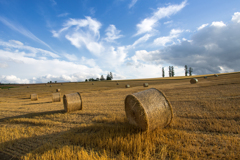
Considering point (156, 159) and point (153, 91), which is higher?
point (153, 91)

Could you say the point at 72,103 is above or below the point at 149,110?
below

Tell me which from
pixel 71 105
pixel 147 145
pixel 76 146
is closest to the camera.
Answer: pixel 147 145

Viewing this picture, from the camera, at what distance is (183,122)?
5.40m

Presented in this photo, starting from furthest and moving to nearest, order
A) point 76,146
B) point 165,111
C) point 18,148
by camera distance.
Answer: point 165,111 < point 18,148 < point 76,146

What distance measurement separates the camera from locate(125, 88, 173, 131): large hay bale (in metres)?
4.58

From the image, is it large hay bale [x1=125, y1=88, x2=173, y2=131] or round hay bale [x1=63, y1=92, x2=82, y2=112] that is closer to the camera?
large hay bale [x1=125, y1=88, x2=173, y2=131]

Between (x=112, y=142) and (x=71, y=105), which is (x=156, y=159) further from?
(x=71, y=105)

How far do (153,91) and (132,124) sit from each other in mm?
1631

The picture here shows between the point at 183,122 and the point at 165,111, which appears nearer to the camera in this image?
the point at 165,111

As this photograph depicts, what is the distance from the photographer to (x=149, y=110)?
4.63 m

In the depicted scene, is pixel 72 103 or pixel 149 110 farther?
pixel 72 103

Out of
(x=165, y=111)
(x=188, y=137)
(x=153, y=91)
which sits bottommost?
(x=188, y=137)

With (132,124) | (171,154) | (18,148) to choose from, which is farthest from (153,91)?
(18,148)

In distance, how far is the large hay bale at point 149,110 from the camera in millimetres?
4582
